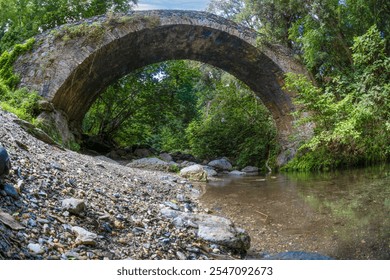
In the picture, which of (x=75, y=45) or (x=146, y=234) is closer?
(x=146, y=234)

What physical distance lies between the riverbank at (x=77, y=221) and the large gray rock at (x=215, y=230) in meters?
0.03

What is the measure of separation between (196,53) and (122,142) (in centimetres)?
774

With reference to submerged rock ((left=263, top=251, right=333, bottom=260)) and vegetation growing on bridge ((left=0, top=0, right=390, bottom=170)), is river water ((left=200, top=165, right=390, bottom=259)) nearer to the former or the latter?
submerged rock ((left=263, top=251, right=333, bottom=260))

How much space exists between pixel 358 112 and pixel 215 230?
622 centimetres

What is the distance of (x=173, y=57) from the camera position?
12.0 meters

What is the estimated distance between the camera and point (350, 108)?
8.11 m

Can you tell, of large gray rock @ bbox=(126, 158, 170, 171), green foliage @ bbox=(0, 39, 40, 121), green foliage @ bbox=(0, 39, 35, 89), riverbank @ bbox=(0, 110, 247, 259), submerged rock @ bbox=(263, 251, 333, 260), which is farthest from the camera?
large gray rock @ bbox=(126, 158, 170, 171)

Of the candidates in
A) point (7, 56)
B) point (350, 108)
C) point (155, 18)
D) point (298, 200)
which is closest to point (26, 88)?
point (7, 56)

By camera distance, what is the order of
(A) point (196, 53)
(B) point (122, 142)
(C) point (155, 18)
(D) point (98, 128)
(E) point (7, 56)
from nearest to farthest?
(E) point (7, 56)
(C) point (155, 18)
(A) point (196, 53)
(D) point (98, 128)
(B) point (122, 142)

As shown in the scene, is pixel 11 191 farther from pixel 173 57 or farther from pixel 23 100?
pixel 173 57

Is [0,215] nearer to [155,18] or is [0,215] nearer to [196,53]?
[155,18]

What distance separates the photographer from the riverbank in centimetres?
194

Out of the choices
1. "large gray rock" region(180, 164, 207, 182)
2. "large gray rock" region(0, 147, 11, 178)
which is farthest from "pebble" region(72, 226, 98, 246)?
"large gray rock" region(180, 164, 207, 182)

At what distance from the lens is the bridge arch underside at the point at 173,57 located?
9.76 metres
